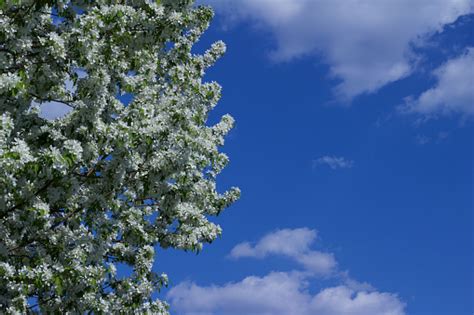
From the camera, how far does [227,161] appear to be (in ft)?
73.9

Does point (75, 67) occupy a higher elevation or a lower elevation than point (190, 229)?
higher

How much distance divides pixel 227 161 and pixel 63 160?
859 cm

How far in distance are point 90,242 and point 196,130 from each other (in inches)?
170

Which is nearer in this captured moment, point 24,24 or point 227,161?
point 24,24

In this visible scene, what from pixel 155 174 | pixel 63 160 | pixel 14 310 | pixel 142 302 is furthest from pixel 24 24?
pixel 142 302

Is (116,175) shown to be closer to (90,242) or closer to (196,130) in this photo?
(90,242)

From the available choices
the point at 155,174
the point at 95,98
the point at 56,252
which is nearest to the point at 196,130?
the point at 155,174

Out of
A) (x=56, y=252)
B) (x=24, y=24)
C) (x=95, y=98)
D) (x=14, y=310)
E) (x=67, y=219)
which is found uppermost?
(x=24, y=24)

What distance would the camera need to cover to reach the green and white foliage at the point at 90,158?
620 inches

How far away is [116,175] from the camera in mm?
16641

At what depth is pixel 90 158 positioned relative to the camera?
1617 cm

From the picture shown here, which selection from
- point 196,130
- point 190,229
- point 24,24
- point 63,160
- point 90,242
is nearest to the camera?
point 63,160

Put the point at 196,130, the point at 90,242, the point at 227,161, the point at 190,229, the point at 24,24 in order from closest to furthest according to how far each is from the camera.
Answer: the point at 24,24, the point at 90,242, the point at 196,130, the point at 190,229, the point at 227,161

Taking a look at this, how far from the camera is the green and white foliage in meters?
15.8
